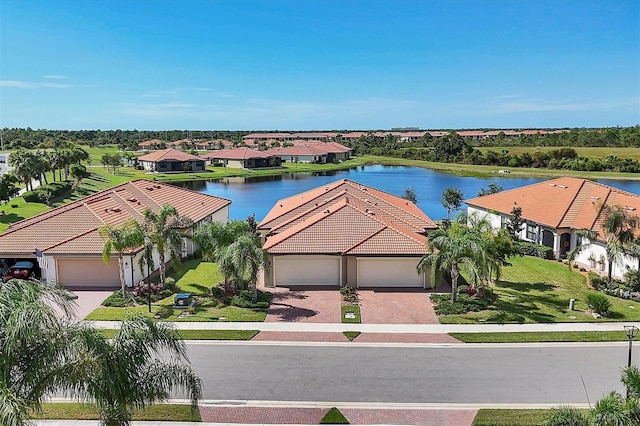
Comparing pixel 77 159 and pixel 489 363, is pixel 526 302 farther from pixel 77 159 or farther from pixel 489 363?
pixel 77 159

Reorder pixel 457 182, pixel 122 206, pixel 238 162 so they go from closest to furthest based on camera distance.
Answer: pixel 122 206
pixel 457 182
pixel 238 162

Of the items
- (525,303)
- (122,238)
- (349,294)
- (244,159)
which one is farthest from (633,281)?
(244,159)

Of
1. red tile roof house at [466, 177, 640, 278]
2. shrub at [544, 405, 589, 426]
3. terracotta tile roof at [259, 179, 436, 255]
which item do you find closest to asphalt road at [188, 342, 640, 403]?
shrub at [544, 405, 589, 426]

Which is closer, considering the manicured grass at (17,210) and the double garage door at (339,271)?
the double garage door at (339,271)

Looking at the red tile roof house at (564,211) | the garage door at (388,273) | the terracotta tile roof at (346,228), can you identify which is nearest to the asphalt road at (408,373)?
the garage door at (388,273)

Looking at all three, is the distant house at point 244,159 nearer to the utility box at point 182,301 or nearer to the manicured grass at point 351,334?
the utility box at point 182,301

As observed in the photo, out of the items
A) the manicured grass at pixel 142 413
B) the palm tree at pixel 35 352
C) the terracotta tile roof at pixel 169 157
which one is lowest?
the manicured grass at pixel 142 413

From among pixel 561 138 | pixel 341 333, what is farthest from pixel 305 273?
pixel 561 138

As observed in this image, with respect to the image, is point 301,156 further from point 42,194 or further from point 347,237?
point 347,237
